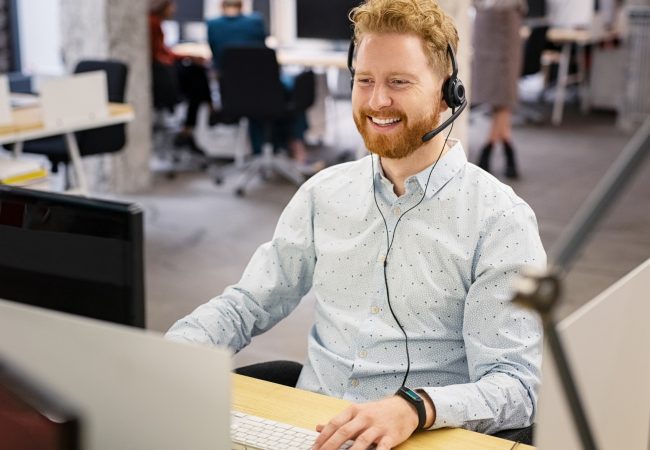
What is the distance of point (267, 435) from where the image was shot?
147 centimetres

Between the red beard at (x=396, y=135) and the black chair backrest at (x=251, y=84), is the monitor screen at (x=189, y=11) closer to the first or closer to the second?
the black chair backrest at (x=251, y=84)

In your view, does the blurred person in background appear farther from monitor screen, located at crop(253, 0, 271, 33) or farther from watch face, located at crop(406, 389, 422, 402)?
watch face, located at crop(406, 389, 422, 402)

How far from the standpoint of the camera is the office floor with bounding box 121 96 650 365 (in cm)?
426

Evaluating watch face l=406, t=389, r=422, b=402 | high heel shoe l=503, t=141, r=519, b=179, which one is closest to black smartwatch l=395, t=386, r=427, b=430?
watch face l=406, t=389, r=422, b=402

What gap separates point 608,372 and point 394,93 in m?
0.81

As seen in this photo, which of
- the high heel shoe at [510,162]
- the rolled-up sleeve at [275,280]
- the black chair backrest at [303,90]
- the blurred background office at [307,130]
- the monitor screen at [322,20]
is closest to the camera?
the rolled-up sleeve at [275,280]

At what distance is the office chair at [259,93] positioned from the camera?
609cm

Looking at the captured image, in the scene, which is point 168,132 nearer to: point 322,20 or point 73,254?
point 322,20

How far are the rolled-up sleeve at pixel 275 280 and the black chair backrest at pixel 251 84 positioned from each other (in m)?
4.19

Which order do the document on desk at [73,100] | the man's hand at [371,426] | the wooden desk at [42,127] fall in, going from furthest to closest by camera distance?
the document on desk at [73,100] → the wooden desk at [42,127] → the man's hand at [371,426]

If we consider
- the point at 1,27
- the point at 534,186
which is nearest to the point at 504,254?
the point at 534,186

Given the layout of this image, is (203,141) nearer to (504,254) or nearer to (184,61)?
(184,61)

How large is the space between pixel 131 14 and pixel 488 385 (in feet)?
16.7

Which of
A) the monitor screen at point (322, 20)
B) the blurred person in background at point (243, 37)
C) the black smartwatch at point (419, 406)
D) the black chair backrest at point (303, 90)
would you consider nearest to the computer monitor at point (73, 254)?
the black smartwatch at point (419, 406)
